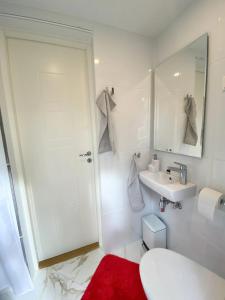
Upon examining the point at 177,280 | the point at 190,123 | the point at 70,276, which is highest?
the point at 190,123

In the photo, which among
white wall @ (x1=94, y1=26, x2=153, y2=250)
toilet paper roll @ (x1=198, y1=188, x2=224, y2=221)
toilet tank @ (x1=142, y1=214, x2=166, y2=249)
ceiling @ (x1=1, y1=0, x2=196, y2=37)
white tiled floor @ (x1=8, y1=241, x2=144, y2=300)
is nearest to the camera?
toilet paper roll @ (x1=198, y1=188, x2=224, y2=221)

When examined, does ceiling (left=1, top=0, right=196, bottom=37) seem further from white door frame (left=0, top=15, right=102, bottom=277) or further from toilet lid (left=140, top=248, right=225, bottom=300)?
toilet lid (left=140, top=248, right=225, bottom=300)

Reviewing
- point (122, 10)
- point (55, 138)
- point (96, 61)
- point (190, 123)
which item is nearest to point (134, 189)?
point (190, 123)

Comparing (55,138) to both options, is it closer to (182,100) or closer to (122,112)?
(122,112)

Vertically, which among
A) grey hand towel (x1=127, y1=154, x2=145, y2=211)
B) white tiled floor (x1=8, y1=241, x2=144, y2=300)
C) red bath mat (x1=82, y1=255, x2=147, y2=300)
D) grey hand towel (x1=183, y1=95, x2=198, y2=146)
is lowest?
white tiled floor (x1=8, y1=241, x2=144, y2=300)

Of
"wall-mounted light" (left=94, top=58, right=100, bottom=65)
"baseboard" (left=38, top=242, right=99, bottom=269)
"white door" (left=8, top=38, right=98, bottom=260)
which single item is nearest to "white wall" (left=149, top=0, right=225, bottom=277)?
"wall-mounted light" (left=94, top=58, right=100, bottom=65)

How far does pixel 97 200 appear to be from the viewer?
1.63 m

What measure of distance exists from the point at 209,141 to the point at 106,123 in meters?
0.85

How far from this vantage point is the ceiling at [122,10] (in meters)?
1.07

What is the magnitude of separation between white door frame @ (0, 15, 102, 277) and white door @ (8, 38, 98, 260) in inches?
1.7

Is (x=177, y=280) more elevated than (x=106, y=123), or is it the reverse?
(x=106, y=123)

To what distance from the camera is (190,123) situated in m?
1.21

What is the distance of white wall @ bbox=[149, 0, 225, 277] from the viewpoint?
0.96 meters

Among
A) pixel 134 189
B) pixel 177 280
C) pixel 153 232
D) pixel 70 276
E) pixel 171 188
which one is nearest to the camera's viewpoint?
pixel 177 280
